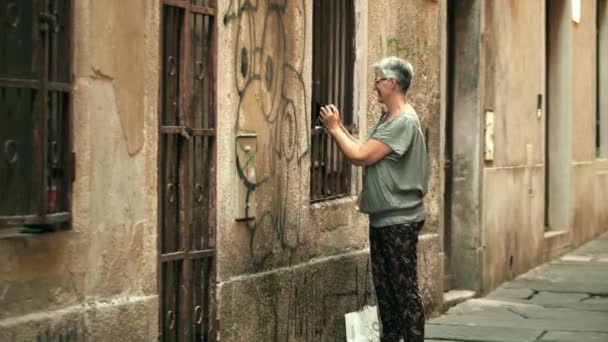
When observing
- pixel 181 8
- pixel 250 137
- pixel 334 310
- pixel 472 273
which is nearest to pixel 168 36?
pixel 181 8

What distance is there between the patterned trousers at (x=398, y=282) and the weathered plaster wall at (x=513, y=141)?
14.7 ft

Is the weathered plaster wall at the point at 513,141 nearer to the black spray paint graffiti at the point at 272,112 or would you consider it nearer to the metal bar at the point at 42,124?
the black spray paint graffiti at the point at 272,112

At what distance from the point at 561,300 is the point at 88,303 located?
23.1 feet

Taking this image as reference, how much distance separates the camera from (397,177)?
26.4ft

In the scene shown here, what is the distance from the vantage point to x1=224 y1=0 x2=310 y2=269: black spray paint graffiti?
7.49 meters

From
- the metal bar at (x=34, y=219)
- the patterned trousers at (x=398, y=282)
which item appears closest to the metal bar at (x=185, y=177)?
the metal bar at (x=34, y=219)

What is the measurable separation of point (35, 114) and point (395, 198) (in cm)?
294

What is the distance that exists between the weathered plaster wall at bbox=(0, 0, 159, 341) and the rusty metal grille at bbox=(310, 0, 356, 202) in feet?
8.12

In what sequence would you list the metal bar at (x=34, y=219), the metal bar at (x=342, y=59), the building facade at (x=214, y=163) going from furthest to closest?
the metal bar at (x=342, y=59) < the building facade at (x=214, y=163) < the metal bar at (x=34, y=219)

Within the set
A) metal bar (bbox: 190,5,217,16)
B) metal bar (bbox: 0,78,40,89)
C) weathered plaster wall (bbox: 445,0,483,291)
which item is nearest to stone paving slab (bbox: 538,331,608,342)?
Answer: weathered plaster wall (bbox: 445,0,483,291)

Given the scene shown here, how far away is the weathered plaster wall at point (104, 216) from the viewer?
17.9 feet

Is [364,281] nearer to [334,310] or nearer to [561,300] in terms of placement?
[334,310]

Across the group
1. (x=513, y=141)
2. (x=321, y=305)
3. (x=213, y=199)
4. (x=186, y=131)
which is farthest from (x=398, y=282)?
(x=513, y=141)

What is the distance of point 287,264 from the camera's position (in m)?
8.10
